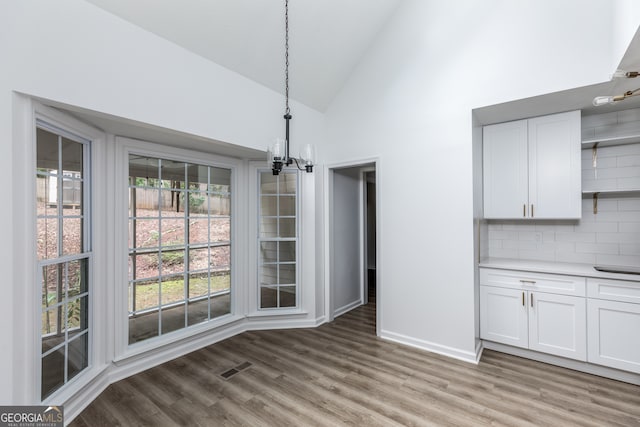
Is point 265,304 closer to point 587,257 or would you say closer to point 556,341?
point 556,341

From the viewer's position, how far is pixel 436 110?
314 centimetres

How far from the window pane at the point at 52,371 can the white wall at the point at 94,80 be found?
1.13ft

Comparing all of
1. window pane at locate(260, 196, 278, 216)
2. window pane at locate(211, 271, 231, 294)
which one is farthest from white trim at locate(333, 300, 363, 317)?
window pane at locate(260, 196, 278, 216)

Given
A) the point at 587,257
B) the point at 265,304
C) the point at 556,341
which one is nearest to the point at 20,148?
the point at 265,304

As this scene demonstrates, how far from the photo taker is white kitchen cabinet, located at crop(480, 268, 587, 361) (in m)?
2.71

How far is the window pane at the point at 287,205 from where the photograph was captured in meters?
3.99

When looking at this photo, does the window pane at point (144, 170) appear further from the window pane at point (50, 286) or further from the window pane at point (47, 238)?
the window pane at point (50, 286)

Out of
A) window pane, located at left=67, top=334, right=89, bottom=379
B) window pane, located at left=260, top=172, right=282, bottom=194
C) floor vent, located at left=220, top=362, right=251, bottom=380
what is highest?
window pane, located at left=260, top=172, right=282, bottom=194

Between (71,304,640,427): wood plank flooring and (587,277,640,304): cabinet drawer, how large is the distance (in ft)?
2.47

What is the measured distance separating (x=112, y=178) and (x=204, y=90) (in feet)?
3.86

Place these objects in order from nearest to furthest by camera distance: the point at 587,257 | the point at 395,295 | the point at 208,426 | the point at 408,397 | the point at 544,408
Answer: the point at 208,426, the point at 544,408, the point at 408,397, the point at 587,257, the point at 395,295

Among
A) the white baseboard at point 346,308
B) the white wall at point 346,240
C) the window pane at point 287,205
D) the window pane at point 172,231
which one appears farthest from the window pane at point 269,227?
the white baseboard at point 346,308

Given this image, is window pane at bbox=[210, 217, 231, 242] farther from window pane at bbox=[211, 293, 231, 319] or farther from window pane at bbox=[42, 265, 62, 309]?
window pane at bbox=[42, 265, 62, 309]

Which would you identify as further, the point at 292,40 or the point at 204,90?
the point at 292,40
